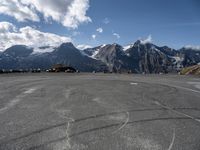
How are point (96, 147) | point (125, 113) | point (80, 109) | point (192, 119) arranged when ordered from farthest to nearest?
point (80, 109) < point (125, 113) < point (192, 119) < point (96, 147)

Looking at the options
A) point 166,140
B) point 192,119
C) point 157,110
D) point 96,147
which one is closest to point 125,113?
point 157,110

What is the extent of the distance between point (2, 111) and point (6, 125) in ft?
8.21

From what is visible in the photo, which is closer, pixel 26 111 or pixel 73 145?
pixel 73 145

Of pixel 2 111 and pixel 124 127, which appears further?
pixel 2 111

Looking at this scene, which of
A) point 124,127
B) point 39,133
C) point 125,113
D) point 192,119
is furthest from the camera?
point 125,113

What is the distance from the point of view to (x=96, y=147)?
22.1 ft

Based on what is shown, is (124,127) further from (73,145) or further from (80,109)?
(80,109)

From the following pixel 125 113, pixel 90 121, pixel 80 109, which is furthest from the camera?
pixel 80 109

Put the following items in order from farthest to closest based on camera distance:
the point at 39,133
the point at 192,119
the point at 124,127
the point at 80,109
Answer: the point at 80,109 → the point at 192,119 → the point at 124,127 → the point at 39,133

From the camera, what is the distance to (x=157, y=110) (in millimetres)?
11609

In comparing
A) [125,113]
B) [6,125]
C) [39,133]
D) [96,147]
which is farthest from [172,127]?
[6,125]

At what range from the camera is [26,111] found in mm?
11227

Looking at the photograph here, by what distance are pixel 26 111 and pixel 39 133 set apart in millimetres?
3471

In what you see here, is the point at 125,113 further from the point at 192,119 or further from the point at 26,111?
the point at 26,111
